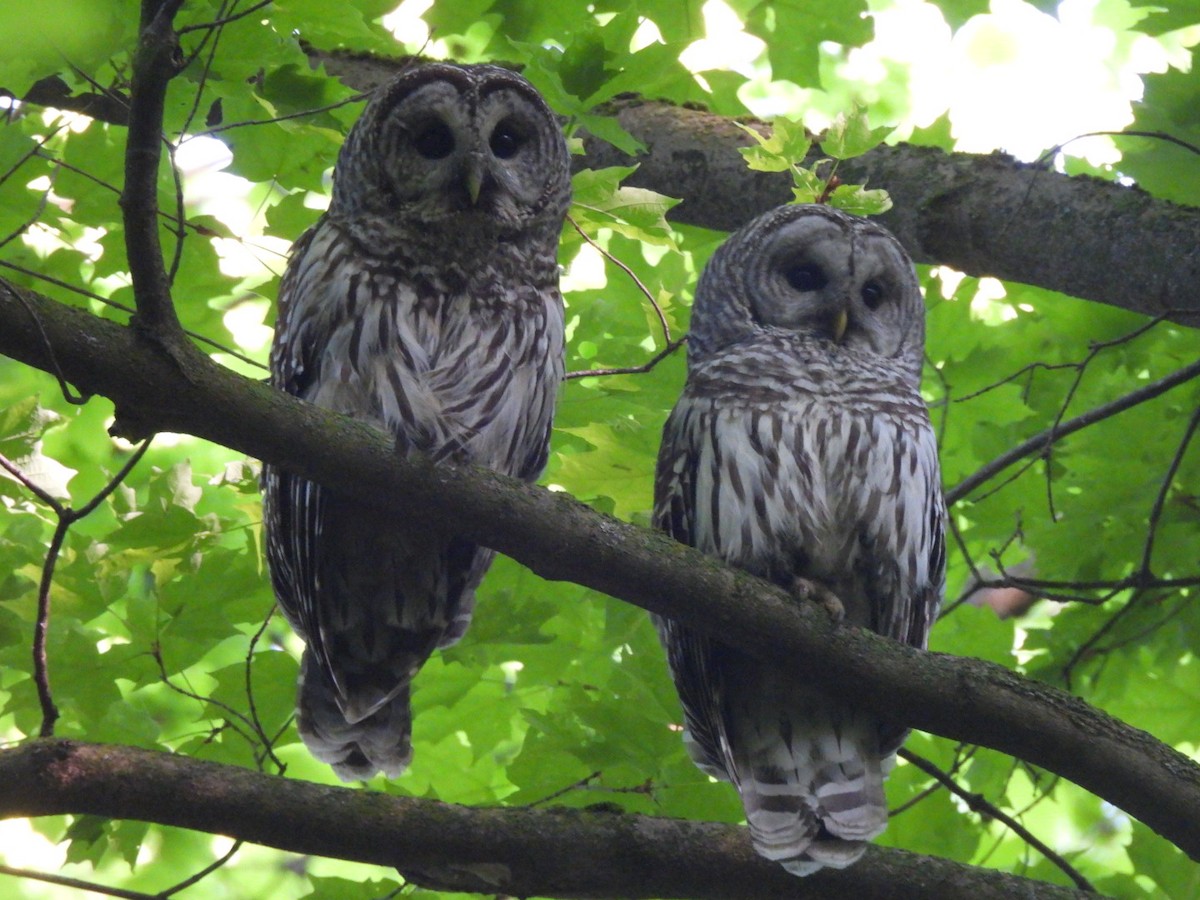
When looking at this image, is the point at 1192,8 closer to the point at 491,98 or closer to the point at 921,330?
the point at 921,330

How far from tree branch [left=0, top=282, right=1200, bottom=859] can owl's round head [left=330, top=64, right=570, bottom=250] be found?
1.05 m

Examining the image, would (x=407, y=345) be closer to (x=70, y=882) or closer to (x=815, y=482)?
(x=815, y=482)

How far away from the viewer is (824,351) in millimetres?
3762

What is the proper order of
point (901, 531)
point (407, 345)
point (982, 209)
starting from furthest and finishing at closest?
point (982, 209), point (901, 531), point (407, 345)

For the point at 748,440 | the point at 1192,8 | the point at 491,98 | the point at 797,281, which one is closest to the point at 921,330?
the point at 797,281

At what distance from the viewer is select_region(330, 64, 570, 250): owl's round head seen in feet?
11.3

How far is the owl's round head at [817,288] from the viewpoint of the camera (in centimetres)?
389

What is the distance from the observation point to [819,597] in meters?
2.96

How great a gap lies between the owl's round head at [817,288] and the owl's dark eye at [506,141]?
766 millimetres

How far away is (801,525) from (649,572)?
0.88 m

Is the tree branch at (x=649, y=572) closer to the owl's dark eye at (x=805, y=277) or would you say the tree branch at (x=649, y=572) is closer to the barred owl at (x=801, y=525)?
A: the barred owl at (x=801, y=525)

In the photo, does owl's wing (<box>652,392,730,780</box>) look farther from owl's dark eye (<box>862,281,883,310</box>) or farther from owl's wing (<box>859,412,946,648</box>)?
owl's dark eye (<box>862,281,883,310</box>)

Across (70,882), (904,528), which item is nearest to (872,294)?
(904,528)

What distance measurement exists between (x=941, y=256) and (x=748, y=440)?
4.11ft
